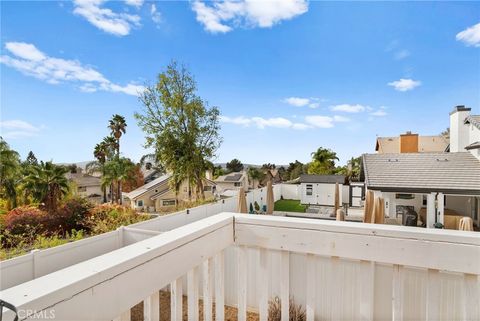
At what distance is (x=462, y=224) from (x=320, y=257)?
22.2 feet

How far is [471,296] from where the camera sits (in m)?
0.93

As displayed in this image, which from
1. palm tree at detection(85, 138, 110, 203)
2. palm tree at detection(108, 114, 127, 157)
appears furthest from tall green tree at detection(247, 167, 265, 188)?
palm tree at detection(85, 138, 110, 203)

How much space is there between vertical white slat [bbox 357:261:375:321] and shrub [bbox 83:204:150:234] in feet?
30.0

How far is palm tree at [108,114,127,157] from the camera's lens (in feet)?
92.2

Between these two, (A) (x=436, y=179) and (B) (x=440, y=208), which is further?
(A) (x=436, y=179)

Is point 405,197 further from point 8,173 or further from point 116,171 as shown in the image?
point 116,171

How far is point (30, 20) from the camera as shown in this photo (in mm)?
5383

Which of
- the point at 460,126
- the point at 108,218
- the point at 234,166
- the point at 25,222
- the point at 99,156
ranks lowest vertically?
the point at 25,222

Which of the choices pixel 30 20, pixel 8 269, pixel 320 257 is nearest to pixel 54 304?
pixel 320 257

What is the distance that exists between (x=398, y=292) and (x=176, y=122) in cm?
1482

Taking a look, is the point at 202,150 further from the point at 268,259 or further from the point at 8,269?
the point at 268,259

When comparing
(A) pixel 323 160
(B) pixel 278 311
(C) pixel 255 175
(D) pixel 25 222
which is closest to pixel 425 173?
(B) pixel 278 311

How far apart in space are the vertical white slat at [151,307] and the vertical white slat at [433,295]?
1066 mm

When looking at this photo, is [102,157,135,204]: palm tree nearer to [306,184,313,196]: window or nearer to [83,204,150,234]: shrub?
[83,204,150,234]: shrub
